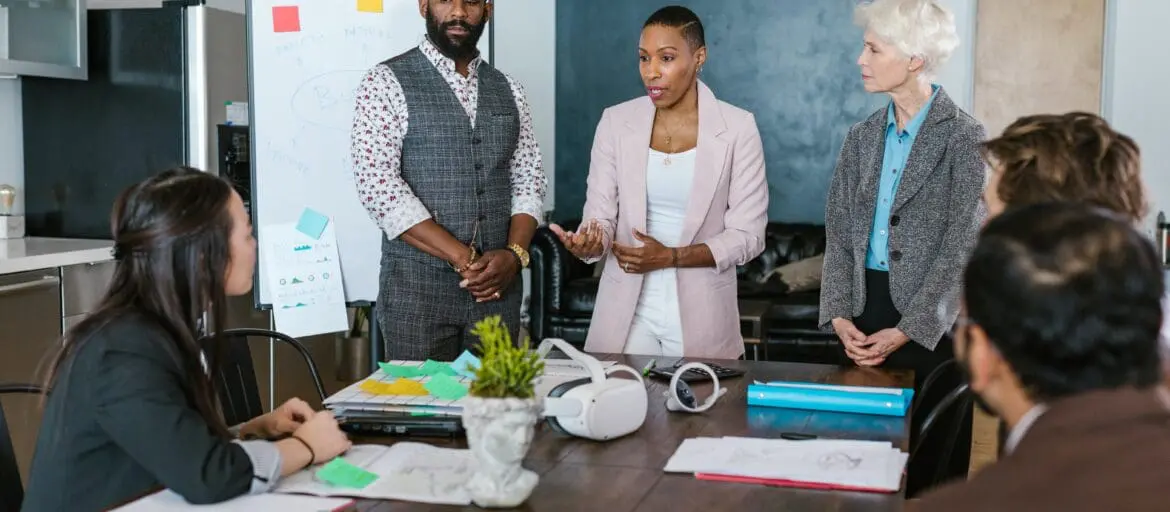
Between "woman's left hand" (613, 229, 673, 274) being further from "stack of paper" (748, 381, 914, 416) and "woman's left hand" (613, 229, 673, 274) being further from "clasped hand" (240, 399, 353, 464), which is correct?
"clasped hand" (240, 399, 353, 464)

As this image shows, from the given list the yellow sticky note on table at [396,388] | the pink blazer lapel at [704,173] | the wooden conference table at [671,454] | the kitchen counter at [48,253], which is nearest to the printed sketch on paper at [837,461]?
the wooden conference table at [671,454]

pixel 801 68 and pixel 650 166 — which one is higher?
pixel 801 68

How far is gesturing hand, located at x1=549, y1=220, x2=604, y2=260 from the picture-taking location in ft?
9.84

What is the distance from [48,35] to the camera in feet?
13.7

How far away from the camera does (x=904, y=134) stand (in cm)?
292

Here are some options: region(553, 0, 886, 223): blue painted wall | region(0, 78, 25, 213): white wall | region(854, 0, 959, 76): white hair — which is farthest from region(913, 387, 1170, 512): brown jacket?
region(553, 0, 886, 223): blue painted wall

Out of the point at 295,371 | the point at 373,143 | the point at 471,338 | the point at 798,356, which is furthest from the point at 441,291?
the point at 798,356

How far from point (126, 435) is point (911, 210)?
73.6 inches

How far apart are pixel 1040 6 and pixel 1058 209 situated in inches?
219

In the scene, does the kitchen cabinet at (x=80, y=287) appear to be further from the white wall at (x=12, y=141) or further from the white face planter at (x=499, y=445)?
the white face planter at (x=499, y=445)

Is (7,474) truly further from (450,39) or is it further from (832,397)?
(450,39)

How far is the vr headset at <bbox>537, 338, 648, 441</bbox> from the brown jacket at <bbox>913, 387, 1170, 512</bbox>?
0.90 metres

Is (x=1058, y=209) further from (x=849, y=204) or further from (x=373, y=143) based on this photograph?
(x=373, y=143)

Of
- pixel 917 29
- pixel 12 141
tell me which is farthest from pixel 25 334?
pixel 917 29
